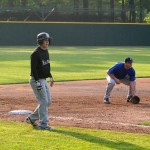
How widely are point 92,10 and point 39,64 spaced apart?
52800 mm

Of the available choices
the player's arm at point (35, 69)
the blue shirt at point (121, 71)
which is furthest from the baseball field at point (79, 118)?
the player's arm at point (35, 69)

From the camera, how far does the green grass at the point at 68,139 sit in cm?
740

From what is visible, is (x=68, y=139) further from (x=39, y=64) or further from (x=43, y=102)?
(x=39, y=64)

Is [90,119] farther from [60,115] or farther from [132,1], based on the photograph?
[132,1]

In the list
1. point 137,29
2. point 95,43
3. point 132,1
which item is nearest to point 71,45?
point 95,43

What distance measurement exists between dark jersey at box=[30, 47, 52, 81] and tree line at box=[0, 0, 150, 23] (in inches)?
1972

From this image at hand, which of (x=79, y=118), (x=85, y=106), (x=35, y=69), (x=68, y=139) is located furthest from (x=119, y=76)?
(x=68, y=139)

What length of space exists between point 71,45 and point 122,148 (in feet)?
141

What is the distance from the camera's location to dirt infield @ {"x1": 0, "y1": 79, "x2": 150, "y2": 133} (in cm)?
968

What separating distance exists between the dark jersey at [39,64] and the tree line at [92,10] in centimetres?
5008

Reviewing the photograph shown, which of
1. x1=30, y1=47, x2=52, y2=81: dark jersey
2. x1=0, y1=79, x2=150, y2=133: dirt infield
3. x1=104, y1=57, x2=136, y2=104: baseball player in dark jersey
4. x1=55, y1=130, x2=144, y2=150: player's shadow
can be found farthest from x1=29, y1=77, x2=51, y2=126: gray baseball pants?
x1=104, y1=57, x2=136, y2=104: baseball player in dark jersey

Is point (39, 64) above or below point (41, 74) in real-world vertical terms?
above

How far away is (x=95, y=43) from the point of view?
5062 centimetres

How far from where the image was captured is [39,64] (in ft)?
29.2
